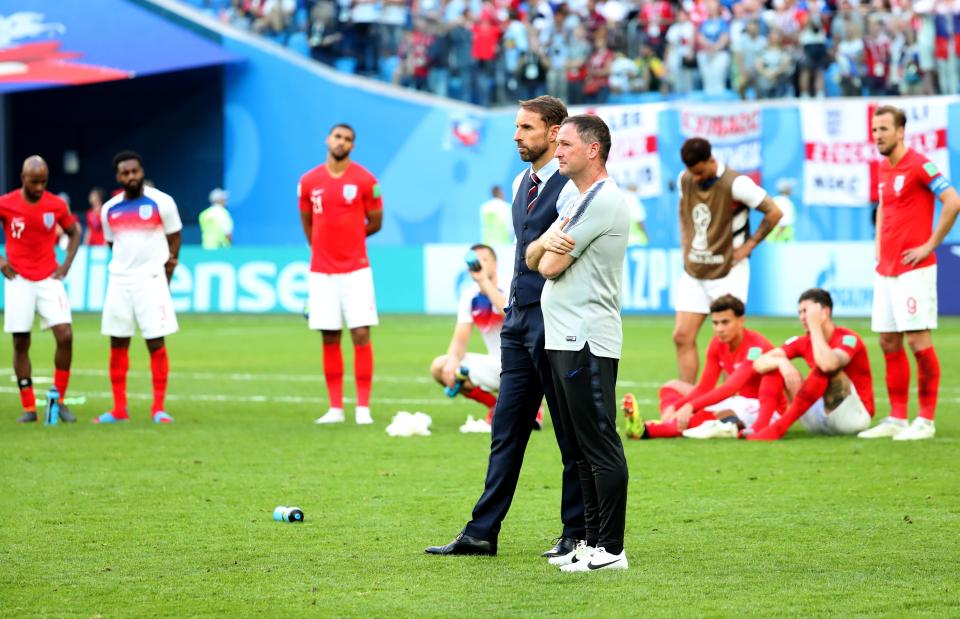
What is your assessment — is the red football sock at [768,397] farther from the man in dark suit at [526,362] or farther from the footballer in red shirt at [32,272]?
the footballer in red shirt at [32,272]

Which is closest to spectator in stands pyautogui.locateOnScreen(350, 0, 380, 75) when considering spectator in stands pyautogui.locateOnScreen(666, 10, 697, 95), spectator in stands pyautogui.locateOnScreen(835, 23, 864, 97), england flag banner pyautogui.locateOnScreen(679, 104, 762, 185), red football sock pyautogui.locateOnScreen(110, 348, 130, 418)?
spectator in stands pyautogui.locateOnScreen(666, 10, 697, 95)

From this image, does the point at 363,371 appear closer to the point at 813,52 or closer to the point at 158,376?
the point at 158,376

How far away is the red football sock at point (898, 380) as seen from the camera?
38.5 feet

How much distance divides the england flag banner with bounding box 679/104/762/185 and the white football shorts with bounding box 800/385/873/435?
17809mm

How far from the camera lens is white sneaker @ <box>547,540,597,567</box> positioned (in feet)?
22.3

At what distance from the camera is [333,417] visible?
13211 mm

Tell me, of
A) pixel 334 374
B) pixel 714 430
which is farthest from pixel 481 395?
pixel 714 430

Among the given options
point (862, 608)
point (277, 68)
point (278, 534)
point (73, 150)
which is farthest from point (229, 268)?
point (862, 608)

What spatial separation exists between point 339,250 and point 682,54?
1842 centimetres

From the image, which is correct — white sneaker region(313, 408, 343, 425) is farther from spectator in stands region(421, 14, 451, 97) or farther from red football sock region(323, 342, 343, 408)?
spectator in stands region(421, 14, 451, 97)

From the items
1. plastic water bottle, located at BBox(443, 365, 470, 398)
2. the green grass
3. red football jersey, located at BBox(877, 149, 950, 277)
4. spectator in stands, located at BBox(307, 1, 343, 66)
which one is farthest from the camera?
spectator in stands, located at BBox(307, 1, 343, 66)

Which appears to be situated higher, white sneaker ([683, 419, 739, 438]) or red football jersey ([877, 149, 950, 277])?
red football jersey ([877, 149, 950, 277])

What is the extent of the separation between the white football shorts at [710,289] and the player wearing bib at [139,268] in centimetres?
434

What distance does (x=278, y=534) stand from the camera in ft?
25.6
